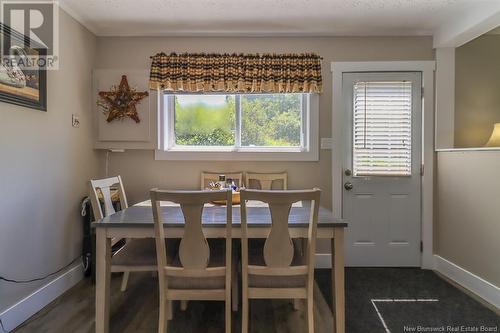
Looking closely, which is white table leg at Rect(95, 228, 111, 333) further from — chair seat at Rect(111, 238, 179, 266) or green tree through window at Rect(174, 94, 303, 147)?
green tree through window at Rect(174, 94, 303, 147)

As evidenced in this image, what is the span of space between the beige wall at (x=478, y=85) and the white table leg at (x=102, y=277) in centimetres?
326

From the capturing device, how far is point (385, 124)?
111 inches

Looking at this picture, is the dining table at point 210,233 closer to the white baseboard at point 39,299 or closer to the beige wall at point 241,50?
the white baseboard at point 39,299

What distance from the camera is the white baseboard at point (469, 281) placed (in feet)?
7.04

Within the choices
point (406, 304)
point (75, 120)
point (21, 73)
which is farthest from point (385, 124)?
point (21, 73)

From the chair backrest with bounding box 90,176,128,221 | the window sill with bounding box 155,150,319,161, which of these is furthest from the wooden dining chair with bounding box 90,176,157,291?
the window sill with bounding box 155,150,319,161

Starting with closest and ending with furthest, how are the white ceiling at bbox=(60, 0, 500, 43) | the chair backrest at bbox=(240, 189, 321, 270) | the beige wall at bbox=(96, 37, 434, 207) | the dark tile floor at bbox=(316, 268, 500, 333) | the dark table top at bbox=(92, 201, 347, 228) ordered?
the chair backrest at bbox=(240, 189, 321, 270) → the dark table top at bbox=(92, 201, 347, 228) → the dark tile floor at bbox=(316, 268, 500, 333) → the white ceiling at bbox=(60, 0, 500, 43) → the beige wall at bbox=(96, 37, 434, 207)

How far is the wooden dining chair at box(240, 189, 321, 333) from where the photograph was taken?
57.6 inches

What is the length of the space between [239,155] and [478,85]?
2.47 metres

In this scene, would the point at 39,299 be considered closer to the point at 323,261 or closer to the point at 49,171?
the point at 49,171

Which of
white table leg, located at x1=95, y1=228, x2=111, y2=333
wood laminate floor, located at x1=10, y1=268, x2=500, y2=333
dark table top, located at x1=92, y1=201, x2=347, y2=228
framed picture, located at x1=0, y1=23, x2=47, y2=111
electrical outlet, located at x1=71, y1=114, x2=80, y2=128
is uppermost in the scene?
framed picture, located at x1=0, y1=23, x2=47, y2=111

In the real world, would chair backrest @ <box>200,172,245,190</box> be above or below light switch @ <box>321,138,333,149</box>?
below

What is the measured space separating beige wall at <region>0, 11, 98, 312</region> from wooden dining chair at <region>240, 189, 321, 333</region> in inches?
62.4

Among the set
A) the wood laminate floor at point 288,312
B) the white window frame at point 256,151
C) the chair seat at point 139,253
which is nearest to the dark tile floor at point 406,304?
the wood laminate floor at point 288,312
